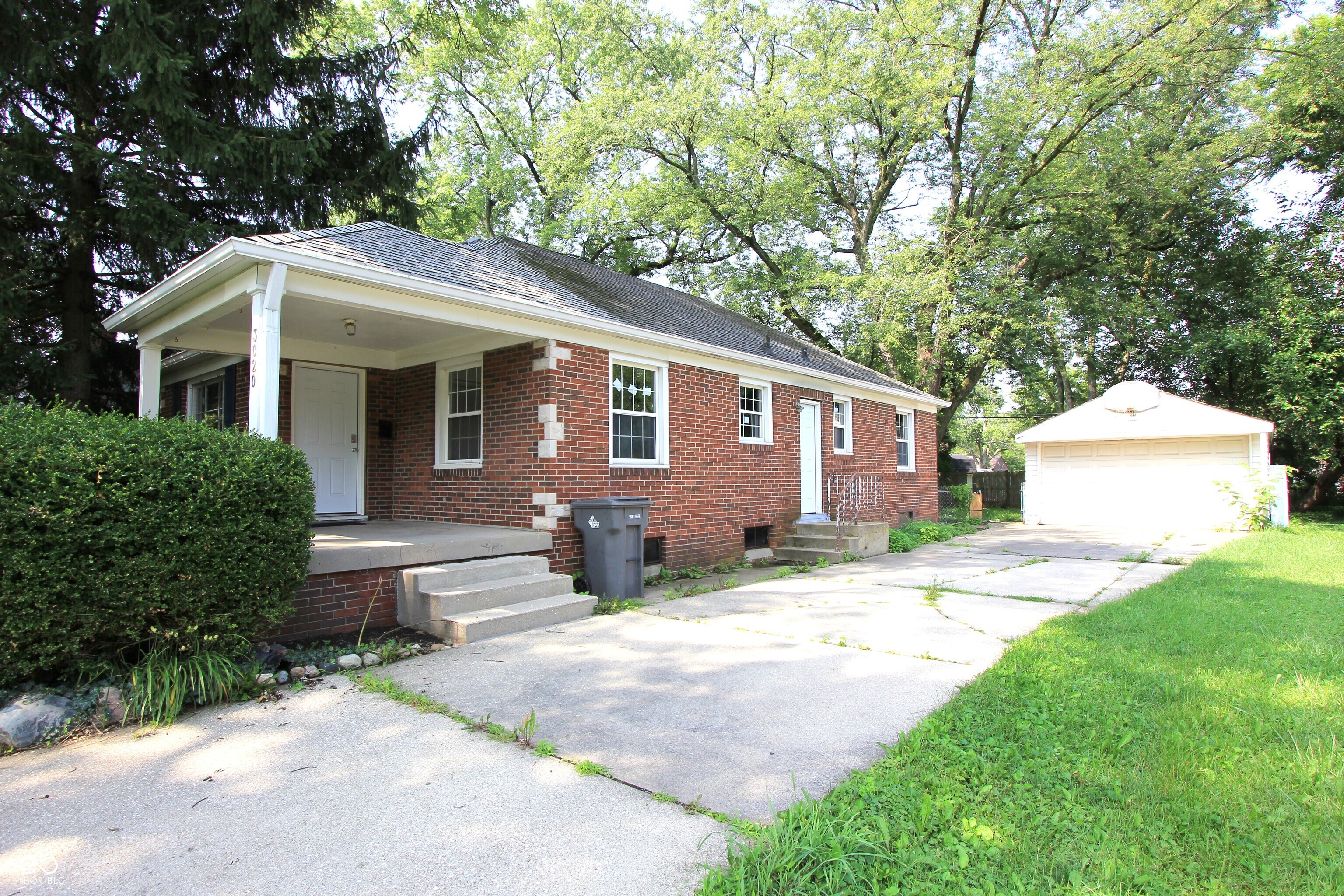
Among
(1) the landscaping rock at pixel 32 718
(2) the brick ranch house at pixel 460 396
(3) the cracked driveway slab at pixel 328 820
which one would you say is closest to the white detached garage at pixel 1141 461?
(2) the brick ranch house at pixel 460 396

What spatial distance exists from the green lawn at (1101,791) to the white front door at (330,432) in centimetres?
726

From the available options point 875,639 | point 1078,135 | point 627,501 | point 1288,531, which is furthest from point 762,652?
point 1078,135

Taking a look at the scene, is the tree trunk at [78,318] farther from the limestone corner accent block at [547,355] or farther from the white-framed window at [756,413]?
the white-framed window at [756,413]

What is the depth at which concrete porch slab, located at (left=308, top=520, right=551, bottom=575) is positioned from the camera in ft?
17.8

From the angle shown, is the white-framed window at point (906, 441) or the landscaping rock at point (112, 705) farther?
the white-framed window at point (906, 441)

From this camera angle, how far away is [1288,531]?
14.4m

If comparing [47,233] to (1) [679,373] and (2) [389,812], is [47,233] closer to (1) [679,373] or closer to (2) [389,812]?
(1) [679,373]

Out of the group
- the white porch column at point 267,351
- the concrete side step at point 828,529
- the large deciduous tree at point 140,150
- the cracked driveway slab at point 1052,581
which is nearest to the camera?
the white porch column at point 267,351

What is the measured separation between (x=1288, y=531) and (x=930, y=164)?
13.9 meters

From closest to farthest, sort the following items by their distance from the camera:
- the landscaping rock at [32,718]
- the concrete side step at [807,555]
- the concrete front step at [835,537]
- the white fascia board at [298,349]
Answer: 1. the landscaping rock at [32,718]
2. the white fascia board at [298,349]
3. the concrete side step at [807,555]
4. the concrete front step at [835,537]

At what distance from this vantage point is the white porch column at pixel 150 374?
24.6ft

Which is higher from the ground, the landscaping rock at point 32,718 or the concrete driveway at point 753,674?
the landscaping rock at point 32,718

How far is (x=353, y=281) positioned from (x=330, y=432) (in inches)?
136

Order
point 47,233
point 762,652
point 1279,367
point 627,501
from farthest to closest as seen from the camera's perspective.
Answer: point 1279,367 → point 47,233 → point 627,501 → point 762,652
